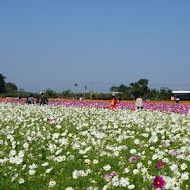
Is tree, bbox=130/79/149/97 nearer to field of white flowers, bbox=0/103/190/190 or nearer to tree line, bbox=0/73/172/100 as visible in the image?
tree line, bbox=0/73/172/100

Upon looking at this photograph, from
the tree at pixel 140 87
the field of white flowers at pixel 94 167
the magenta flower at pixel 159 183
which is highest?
the tree at pixel 140 87

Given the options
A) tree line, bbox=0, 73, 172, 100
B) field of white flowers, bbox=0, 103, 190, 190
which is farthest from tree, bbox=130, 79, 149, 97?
field of white flowers, bbox=0, 103, 190, 190

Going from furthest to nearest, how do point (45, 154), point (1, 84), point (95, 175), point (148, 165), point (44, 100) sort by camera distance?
point (1, 84)
point (44, 100)
point (45, 154)
point (148, 165)
point (95, 175)

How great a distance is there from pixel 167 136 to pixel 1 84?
7148 centimetres

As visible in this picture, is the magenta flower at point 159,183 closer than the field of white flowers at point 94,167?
Yes

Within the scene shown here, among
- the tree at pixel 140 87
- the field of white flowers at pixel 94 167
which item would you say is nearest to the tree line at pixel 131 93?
the tree at pixel 140 87

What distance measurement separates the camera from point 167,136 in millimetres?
8742

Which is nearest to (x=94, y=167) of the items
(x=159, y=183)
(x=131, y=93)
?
(x=159, y=183)

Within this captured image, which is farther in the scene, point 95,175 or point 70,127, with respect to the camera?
point 70,127

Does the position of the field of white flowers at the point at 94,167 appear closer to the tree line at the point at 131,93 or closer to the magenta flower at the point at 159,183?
the magenta flower at the point at 159,183

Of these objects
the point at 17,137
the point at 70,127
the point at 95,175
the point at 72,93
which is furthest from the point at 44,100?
the point at 72,93

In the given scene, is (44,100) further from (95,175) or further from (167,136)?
(95,175)

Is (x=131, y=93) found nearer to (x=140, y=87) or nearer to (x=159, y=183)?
(x=140, y=87)

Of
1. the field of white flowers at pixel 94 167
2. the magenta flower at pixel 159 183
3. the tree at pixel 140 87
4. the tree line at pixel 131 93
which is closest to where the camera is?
the magenta flower at pixel 159 183
